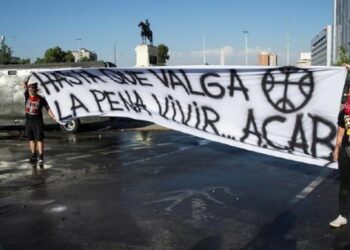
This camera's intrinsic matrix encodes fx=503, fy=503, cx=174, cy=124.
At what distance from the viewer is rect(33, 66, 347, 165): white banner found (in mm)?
6875

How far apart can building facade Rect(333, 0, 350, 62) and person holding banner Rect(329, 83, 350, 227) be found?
365 ft

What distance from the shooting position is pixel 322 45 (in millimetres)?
132750

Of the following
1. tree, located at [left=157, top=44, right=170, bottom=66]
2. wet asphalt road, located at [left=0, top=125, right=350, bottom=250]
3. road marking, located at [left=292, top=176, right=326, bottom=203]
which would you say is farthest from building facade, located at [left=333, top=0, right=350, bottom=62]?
road marking, located at [left=292, top=176, right=326, bottom=203]

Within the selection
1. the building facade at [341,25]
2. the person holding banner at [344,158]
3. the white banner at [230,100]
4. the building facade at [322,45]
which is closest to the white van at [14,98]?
the white banner at [230,100]

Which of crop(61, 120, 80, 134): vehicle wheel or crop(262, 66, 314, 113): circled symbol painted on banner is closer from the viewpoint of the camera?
crop(262, 66, 314, 113): circled symbol painted on banner

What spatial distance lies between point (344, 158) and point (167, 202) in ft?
8.74

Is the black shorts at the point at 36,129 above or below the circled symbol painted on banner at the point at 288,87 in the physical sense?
below

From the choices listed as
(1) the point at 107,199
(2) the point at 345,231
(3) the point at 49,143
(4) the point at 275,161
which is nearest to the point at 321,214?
(2) the point at 345,231

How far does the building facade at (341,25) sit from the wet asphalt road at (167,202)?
108 meters

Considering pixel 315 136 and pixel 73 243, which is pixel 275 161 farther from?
pixel 73 243

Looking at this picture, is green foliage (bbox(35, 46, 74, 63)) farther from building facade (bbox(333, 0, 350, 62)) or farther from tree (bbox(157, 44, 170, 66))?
building facade (bbox(333, 0, 350, 62))

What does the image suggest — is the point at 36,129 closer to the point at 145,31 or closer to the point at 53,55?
the point at 145,31

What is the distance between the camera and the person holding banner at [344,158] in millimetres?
5855

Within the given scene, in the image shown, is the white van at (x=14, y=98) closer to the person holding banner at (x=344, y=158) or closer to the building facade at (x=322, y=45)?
the person holding banner at (x=344, y=158)
